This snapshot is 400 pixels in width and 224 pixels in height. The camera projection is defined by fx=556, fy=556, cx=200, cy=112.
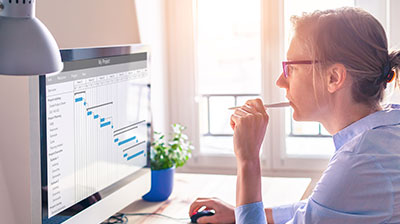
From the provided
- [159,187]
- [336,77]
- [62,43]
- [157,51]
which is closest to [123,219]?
[159,187]

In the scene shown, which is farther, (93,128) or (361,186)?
(93,128)

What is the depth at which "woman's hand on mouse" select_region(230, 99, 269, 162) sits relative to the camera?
1.45 metres

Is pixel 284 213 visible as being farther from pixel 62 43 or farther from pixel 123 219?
pixel 62 43

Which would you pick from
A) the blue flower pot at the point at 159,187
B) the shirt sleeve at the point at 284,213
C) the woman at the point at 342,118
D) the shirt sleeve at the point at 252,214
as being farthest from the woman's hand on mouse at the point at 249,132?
the blue flower pot at the point at 159,187

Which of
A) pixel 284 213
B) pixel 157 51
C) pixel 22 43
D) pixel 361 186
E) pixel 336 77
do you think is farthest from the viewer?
pixel 157 51

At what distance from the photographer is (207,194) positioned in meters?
2.08

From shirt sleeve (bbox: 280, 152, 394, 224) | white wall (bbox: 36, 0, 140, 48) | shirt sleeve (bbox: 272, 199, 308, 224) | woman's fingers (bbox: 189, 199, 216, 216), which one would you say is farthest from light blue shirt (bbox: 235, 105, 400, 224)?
white wall (bbox: 36, 0, 140, 48)

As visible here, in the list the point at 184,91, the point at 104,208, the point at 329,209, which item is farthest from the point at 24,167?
the point at 184,91

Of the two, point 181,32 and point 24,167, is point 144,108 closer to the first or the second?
point 24,167

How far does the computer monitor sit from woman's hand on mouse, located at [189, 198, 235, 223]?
21 cm

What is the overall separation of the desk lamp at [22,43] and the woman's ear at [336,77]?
652 millimetres

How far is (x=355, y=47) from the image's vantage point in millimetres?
1285

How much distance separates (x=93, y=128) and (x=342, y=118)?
0.66 metres

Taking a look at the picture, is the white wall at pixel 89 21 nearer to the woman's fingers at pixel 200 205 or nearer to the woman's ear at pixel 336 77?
the woman's fingers at pixel 200 205
